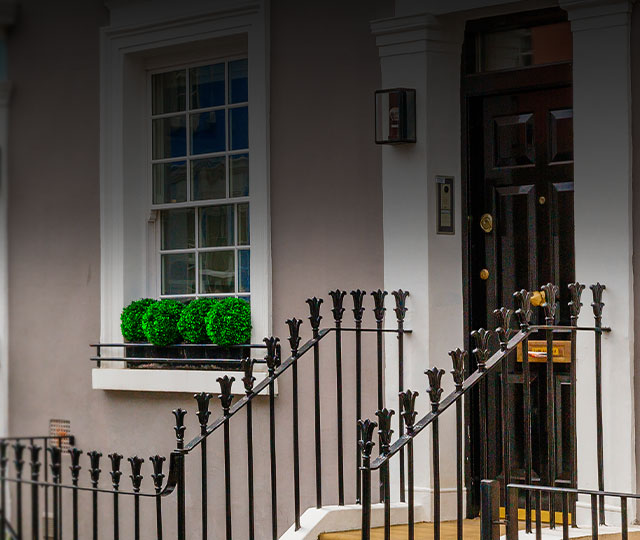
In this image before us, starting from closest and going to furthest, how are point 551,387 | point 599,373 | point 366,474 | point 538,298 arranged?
point 366,474, point 551,387, point 599,373, point 538,298

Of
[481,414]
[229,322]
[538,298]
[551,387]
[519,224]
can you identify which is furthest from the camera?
[229,322]

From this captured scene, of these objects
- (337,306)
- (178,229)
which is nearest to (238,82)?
(178,229)

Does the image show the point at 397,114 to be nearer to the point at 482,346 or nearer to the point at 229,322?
the point at 229,322

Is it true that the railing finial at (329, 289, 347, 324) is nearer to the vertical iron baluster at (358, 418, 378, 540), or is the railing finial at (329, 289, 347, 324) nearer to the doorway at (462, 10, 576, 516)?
the doorway at (462, 10, 576, 516)

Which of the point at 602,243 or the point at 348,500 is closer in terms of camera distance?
the point at 602,243

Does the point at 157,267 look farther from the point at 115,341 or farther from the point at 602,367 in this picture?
the point at 602,367

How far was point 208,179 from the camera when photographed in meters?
8.00

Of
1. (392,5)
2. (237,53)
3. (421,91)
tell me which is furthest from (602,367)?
(237,53)

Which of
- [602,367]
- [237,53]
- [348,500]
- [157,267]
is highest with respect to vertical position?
[237,53]

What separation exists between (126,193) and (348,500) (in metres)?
2.74

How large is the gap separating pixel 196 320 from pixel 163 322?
28 centimetres

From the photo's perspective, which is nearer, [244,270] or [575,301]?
[575,301]

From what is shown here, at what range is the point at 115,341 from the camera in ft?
27.1

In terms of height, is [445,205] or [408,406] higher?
[445,205]
